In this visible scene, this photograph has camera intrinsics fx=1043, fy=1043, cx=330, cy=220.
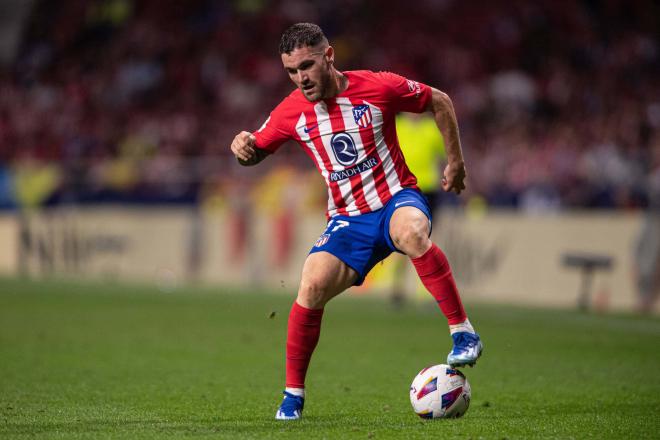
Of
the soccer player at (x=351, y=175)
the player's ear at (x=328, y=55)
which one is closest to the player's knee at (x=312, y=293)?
the soccer player at (x=351, y=175)

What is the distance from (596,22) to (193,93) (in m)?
8.55

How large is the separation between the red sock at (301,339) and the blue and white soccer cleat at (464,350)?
2.29 feet

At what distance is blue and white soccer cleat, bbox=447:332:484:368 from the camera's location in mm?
5098

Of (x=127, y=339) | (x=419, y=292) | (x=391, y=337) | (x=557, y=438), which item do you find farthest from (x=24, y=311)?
(x=557, y=438)

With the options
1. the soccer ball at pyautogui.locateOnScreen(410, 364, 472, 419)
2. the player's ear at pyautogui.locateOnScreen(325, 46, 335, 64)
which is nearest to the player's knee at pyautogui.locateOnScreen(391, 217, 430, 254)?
the soccer ball at pyautogui.locateOnScreen(410, 364, 472, 419)

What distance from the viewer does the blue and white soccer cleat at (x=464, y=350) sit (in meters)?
5.10

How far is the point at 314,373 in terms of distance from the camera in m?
7.26

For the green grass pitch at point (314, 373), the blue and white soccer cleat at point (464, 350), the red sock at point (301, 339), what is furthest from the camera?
the red sock at point (301, 339)

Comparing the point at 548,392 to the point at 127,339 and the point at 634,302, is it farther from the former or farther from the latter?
the point at 634,302

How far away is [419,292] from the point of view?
1512 centimetres

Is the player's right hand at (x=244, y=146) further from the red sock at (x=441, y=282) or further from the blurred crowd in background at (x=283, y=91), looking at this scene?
the blurred crowd in background at (x=283, y=91)

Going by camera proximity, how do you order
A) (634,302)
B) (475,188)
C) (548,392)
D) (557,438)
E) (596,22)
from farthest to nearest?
(596,22) < (475,188) < (634,302) < (548,392) < (557,438)

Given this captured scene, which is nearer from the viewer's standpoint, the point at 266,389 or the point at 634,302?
the point at 266,389

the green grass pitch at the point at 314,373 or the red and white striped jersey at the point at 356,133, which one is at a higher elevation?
the red and white striped jersey at the point at 356,133
